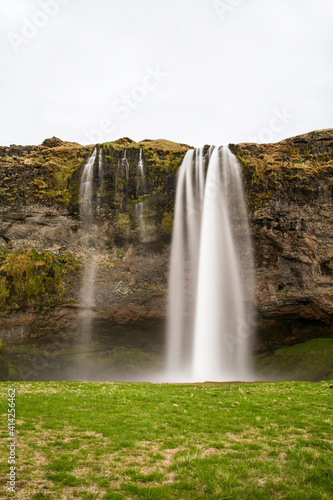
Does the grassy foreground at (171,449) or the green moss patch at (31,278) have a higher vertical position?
the green moss patch at (31,278)

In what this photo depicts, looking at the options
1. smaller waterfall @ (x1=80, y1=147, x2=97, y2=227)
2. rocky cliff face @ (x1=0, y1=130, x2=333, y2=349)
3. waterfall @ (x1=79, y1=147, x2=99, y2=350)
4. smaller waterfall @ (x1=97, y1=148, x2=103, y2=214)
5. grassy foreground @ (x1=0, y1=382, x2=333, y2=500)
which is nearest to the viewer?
grassy foreground @ (x1=0, y1=382, x2=333, y2=500)

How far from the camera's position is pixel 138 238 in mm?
41875

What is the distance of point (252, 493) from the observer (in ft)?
21.7

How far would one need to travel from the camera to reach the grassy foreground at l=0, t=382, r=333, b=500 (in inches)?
269

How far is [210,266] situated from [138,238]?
10086mm

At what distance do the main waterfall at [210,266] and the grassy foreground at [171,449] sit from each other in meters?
22.5

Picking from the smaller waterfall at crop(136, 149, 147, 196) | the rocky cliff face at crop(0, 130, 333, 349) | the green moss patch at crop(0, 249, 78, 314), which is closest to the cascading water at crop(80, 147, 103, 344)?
the rocky cliff face at crop(0, 130, 333, 349)

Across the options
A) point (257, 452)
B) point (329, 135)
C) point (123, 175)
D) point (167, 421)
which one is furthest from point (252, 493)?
point (329, 135)

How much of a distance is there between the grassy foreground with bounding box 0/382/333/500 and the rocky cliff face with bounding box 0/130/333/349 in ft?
79.0

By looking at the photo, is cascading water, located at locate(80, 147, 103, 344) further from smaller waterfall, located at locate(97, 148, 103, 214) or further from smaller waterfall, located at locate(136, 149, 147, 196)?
smaller waterfall, located at locate(136, 149, 147, 196)

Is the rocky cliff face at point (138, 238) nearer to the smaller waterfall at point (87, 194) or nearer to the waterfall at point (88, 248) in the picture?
the waterfall at point (88, 248)

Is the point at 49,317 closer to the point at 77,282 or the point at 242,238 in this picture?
the point at 77,282

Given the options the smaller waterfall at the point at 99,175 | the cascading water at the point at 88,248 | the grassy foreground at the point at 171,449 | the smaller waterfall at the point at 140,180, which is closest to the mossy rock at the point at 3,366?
the cascading water at the point at 88,248

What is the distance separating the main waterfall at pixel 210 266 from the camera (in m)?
38.4
